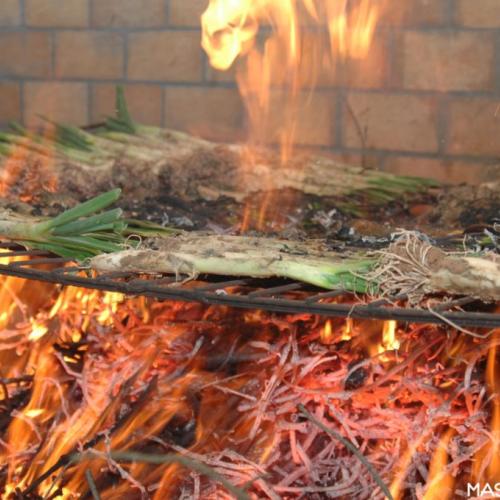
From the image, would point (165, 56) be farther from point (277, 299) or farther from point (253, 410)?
point (277, 299)

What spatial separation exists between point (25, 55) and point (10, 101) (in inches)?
9.5

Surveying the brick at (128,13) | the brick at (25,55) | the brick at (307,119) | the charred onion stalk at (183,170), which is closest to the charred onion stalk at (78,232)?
the charred onion stalk at (183,170)

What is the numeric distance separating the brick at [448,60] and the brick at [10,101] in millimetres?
1894

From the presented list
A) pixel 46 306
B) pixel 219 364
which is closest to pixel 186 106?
pixel 46 306

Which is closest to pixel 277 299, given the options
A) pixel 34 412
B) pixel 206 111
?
pixel 34 412

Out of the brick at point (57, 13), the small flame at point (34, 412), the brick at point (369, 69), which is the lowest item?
the small flame at point (34, 412)

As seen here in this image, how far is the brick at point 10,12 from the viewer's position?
4.18 m

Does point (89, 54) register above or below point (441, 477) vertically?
above

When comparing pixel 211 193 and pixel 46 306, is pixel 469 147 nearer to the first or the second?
pixel 211 193

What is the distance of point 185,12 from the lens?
3.87 metres

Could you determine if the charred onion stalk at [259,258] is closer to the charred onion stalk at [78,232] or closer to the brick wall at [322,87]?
the charred onion stalk at [78,232]

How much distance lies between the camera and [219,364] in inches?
78.5

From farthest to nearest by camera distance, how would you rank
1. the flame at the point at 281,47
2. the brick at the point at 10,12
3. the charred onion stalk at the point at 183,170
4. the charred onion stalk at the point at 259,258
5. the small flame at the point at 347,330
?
the brick at the point at 10,12 < the flame at the point at 281,47 < the charred onion stalk at the point at 183,170 < the small flame at the point at 347,330 < the charred onion stalk at the point at 259,258

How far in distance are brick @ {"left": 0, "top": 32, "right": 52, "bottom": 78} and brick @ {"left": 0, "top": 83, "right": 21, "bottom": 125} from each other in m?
0.06
